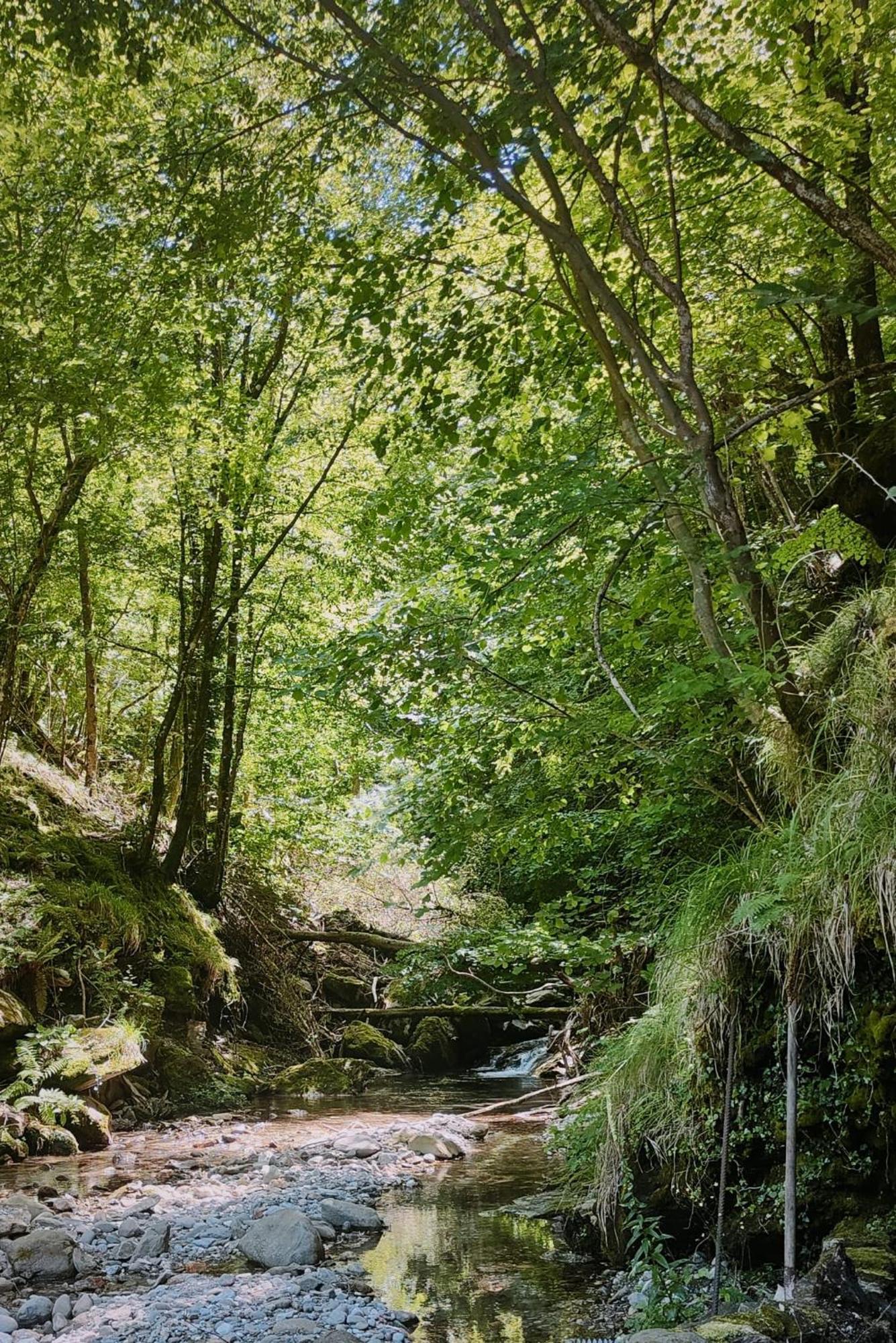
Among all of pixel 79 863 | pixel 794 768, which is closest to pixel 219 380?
pixel 79 863

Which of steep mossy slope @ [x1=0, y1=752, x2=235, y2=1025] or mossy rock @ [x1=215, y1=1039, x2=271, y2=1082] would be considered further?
mossy rock @ [x1=215, y1=1039, x2=271, y2=1082]

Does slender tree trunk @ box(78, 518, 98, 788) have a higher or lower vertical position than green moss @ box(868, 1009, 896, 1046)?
higher

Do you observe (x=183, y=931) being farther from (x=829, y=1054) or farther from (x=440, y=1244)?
(x=829, y=1054)

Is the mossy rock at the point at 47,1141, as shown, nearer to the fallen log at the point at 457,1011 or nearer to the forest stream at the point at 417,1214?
the forest stream at the point at 417,1214

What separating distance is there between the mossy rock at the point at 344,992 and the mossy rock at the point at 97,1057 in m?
5.14

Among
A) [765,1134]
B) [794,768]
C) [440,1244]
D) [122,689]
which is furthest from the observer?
[122,689]

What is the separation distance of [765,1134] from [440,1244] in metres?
2.58

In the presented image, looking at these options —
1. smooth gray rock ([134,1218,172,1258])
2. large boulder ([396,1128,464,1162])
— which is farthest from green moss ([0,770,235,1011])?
smooth gray rock ([134,1218,172,1258])

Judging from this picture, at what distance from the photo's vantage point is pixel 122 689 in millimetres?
15836

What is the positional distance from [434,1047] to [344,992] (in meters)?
2.07

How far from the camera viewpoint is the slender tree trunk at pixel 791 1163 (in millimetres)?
3299

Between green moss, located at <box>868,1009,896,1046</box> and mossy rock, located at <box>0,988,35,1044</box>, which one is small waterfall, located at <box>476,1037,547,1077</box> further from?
green moss, located at <box>868,1009,896,1046</box>

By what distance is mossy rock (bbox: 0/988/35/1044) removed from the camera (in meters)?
7.85

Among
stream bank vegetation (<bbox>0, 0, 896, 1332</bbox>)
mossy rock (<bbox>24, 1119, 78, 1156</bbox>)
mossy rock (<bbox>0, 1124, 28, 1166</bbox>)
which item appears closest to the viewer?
stream bank vegetation (<bbox>0, 0, 896, 1332</bbox>)
